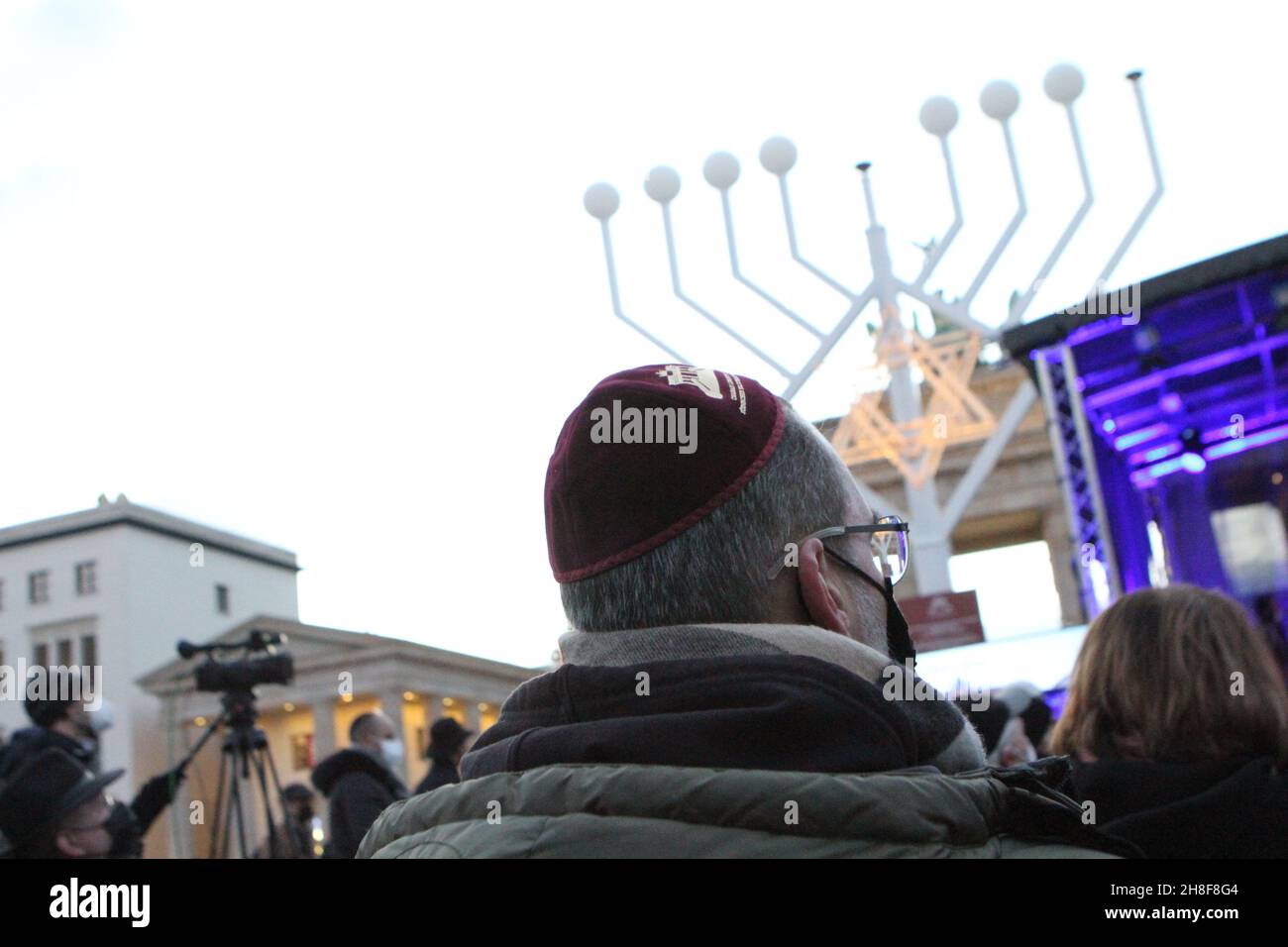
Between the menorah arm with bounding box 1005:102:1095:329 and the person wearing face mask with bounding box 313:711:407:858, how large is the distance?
6.14m

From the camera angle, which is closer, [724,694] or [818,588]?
[724,694]

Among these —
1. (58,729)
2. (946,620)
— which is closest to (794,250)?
(946,620)

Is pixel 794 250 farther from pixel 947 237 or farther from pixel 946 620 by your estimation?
pixel 946 620

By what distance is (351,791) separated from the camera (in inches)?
134

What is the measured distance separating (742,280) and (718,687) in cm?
915

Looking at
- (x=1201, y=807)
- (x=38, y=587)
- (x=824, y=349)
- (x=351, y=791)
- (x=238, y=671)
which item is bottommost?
(x=1201, y=807)

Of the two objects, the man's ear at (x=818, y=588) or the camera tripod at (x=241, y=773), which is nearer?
the man's ear at (x=818, y=588)

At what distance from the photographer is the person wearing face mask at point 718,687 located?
71 cm

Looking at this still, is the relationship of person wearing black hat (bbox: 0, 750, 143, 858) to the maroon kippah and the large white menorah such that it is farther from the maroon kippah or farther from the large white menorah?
the large white menorah

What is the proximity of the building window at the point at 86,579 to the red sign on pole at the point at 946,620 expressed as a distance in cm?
332

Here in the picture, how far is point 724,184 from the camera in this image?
1027 centimetres

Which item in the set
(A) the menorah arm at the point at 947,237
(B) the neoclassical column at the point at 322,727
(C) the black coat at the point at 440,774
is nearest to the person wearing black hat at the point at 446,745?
(C) the black coat at the point at 440,774

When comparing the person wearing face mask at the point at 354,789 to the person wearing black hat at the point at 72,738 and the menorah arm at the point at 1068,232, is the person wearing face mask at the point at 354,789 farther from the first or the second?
the menorah arm at the point at 1068,232

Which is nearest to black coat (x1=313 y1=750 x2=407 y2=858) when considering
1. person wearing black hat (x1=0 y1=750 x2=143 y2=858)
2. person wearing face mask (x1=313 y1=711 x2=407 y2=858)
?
person wearing face mask (x1=313 y1=711 x2=407 y2=858)
